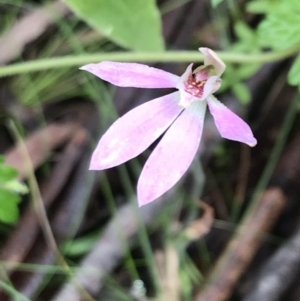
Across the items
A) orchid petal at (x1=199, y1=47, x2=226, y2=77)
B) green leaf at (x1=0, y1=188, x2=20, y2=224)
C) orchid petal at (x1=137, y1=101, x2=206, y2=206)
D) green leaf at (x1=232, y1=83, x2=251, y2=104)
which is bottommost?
orchid petal at (x1=137, y1=101, x2=206, y2=206)

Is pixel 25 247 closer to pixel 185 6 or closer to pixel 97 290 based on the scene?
pixel 97 290

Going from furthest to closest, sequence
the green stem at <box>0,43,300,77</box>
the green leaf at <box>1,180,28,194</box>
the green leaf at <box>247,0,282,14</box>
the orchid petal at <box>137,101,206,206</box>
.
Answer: the green leaf at <box>247,0,282,14</box>
the green leaf at <box>1,180,28,194</box>
the green stem at <box>0,43,300,77</box>
the orchid petal at <box>137,101,206,206</box>

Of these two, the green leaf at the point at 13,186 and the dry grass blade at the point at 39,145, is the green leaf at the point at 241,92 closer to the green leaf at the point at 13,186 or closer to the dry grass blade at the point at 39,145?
the dry grass blade at the point at 39,145

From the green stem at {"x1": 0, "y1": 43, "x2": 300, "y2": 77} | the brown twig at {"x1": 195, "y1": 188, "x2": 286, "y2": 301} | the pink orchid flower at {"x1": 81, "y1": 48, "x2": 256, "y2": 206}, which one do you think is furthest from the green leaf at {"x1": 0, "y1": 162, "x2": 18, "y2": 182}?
the brown twig at {"x1": 195, "y1": 188, "x2": 286, "y2": 301}

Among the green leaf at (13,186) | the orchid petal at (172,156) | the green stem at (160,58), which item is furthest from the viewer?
the green leaf at (13,186)

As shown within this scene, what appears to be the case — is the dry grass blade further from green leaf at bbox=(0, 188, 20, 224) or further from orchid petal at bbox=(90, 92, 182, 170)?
orchid petal at bbox=(90, 92, 182, 170)

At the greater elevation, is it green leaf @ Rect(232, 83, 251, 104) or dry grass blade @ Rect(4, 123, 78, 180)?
green leaf @ Rect(232, 83, 251, 104)

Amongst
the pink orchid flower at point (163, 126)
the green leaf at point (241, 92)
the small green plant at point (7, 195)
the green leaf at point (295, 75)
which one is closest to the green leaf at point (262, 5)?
the green leaf at point (241, 92)
